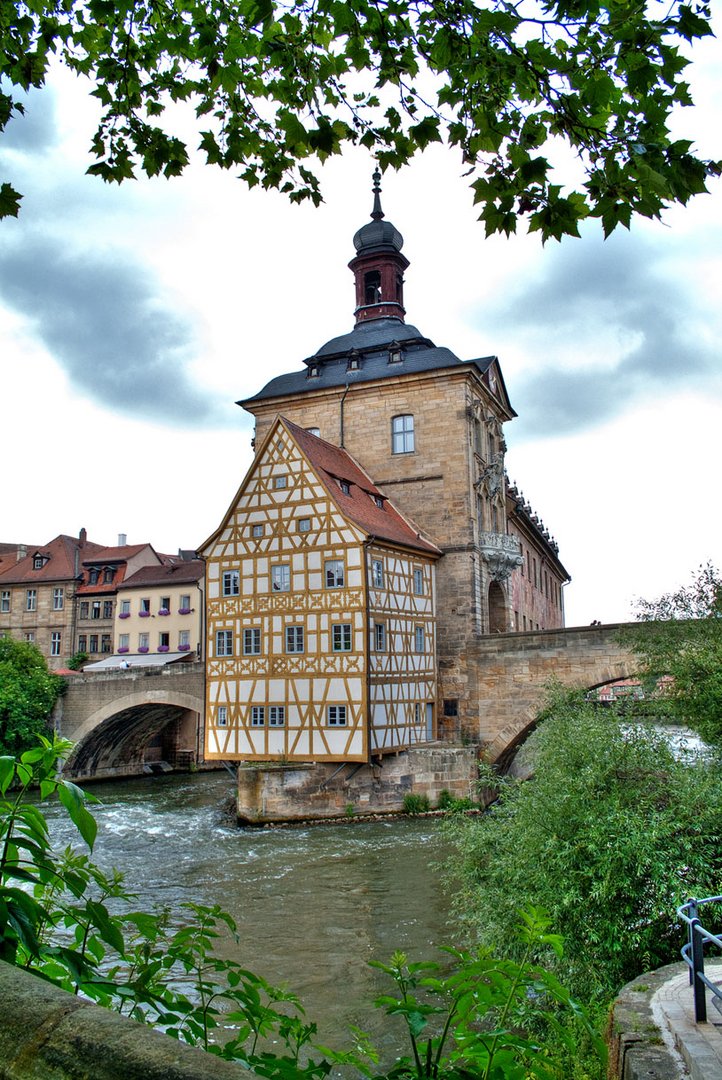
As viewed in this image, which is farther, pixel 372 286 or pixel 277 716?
pixel 372 286

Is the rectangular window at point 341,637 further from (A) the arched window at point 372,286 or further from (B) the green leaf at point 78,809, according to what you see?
(B) the green leaf at point 78,809

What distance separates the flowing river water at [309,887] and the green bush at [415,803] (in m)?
0.61

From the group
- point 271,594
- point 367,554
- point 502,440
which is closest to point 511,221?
point 367,554

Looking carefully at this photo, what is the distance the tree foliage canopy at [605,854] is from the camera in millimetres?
7613

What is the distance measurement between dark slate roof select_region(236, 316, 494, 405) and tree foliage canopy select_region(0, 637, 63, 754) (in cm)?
1232

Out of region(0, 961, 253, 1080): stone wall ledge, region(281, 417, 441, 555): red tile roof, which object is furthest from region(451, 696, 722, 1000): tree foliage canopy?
region(281, 417, 441, 555): red tile roof

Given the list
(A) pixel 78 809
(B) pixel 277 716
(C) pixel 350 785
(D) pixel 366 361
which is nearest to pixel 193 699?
(B) pixel 277 716

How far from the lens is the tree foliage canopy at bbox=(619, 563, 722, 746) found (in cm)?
1392

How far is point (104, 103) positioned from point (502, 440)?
2810cm

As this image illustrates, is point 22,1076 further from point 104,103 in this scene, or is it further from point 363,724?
point 363,724

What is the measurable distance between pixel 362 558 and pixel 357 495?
3483 mm

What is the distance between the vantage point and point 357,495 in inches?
1007

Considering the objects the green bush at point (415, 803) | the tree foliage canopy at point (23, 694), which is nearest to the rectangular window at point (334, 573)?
the green bush at point (415, 803)

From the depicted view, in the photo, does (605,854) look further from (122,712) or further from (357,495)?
(122,712)
